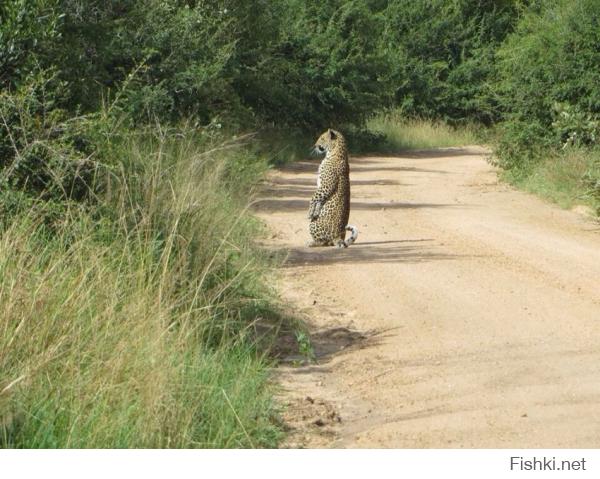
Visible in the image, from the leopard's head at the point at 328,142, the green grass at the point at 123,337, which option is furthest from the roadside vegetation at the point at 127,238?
the leopard's head at the point at 328,142

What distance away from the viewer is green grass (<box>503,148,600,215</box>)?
17.6 m

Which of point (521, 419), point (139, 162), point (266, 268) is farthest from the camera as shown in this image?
point (266, 268)

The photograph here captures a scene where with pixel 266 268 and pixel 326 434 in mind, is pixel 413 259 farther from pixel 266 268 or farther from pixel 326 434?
pixel 326 434

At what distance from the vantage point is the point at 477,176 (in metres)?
25.9

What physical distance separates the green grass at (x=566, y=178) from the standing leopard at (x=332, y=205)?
3916 mm

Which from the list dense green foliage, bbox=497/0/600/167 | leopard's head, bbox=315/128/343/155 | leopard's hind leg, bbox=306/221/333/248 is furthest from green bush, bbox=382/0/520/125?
leopard's hind leg, bbox=306/221/333/248

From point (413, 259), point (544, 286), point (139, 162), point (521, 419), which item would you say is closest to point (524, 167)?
point (413, 259)

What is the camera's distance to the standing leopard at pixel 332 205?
1392cm

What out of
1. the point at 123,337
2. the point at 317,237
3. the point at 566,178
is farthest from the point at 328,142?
the point at 123,337

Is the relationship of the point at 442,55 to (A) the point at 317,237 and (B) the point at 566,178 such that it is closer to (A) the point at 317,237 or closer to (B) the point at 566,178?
(B) the point at 566,178

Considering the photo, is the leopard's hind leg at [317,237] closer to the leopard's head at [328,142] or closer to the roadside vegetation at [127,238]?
the roadside vegetation at [127,238]

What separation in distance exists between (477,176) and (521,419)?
19426 millimetres

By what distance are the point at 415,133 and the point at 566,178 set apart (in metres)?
18.2

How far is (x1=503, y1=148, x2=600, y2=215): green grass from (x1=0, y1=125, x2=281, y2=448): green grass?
9.08 metres
